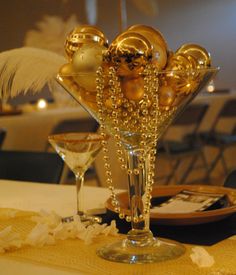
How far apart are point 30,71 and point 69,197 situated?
40 cm

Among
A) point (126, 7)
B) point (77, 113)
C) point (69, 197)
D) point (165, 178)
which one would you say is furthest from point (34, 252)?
point (126, 7)

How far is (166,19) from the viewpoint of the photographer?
20.2ft

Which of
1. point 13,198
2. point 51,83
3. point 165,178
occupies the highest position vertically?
point 51,83

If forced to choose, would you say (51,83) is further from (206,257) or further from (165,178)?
(165,178)

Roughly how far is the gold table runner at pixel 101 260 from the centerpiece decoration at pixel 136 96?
0.06 ft

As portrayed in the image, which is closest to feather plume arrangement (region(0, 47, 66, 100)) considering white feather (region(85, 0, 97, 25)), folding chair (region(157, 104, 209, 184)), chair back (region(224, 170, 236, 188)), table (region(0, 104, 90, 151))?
chair back (region(224, 170, 236, 188))

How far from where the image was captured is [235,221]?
99 cm

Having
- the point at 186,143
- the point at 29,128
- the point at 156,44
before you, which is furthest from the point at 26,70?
the point at 186,143

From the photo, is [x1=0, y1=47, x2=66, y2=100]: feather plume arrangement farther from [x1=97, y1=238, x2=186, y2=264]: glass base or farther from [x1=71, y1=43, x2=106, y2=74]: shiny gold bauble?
[x1=97, y1=238, x2=186, y2=264]: glass base

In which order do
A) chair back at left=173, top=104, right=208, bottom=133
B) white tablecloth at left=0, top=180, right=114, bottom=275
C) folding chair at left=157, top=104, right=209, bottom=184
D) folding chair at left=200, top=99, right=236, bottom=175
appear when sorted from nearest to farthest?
white tablecloth at left=0, top=180, right=114, bottom=275 → folding chair at left=157, top=104, right=209, bottom=184 → chair back at left=173, top=104, right=208, bottom=133 → folding chair at left=200, top=99, right=236, bottom=175

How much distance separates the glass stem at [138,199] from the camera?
85 cm

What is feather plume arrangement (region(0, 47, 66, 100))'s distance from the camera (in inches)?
39.1

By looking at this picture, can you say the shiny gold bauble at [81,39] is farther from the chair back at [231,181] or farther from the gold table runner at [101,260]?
the chair back at [231,181]

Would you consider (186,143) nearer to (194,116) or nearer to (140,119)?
(194,116)
